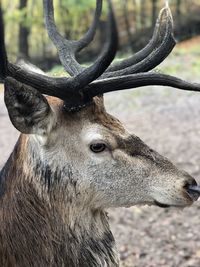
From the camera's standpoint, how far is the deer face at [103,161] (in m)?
3.44

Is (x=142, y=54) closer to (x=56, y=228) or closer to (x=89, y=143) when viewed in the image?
(x=89, y=143)

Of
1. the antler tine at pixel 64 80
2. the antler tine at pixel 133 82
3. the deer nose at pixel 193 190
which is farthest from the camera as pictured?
the deer nose at pixel 193 190

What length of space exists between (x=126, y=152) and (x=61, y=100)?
0.52m

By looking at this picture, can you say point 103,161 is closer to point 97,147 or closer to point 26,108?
point 97,147

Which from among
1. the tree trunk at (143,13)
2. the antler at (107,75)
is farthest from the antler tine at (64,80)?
the tree trunk at (143,13)

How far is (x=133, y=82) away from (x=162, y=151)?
5.63 metres

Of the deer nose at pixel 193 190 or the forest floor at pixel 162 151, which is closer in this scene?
the deer nose at pixel 193 190

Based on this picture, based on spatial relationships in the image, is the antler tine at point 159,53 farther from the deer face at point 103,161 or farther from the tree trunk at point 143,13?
the tree trunk at point 143,13

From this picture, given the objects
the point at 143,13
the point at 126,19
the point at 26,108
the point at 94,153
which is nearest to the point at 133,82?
the point at 94,153

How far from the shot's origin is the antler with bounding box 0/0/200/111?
3166 millimetres

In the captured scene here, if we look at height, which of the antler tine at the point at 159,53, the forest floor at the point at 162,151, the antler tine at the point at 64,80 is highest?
the antler tine at the point at 159,53

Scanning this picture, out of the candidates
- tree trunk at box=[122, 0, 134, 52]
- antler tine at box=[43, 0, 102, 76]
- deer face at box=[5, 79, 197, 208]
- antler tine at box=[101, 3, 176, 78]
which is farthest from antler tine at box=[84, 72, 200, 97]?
tree trunk at box=[122, 0, 134, 52]

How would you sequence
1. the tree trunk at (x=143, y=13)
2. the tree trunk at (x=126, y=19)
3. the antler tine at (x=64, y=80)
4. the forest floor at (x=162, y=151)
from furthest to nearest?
the tree trunk at (x=143, y=13) → the tree trunk at (x=126, y=19) → the forest floor at (x=162, y=151) → the antler tine at (x=64, y=80)

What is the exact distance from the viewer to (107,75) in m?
3.73
